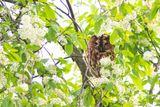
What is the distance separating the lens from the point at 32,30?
1.58m

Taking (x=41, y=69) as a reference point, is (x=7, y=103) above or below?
below

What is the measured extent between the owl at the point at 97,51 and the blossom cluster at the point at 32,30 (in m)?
0.48

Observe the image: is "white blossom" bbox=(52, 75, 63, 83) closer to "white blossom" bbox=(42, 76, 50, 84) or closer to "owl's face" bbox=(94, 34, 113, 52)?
"white blossom" bbox=(42, 76, 50, 84)

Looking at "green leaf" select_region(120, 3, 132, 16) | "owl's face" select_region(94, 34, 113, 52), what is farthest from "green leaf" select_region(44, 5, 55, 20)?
"owl's face" select_region(94, 34, 113, 52)

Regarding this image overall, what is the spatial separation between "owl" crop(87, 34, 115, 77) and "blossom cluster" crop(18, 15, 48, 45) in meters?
0.48

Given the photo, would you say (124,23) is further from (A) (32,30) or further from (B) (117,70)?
(A) (32,30)

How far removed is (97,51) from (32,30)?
0.69m

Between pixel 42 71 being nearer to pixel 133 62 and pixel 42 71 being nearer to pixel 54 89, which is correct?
pixel 54 89

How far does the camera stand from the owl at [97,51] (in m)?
2.14

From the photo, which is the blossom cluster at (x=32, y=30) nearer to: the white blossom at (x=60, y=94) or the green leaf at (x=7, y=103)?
the green leaf at (x=7, y=103)

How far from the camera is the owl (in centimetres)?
214

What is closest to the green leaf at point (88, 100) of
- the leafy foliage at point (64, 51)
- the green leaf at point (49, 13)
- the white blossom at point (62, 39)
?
the leafy foliage at point (64, 51)

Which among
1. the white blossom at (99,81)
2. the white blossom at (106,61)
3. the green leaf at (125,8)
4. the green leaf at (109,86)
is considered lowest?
the green leaf at (109,86)

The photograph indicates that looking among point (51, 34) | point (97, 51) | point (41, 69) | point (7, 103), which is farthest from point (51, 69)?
point (7, 103)
